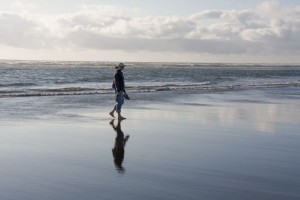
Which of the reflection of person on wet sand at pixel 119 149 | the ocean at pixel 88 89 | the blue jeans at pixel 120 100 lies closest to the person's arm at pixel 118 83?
the blue jeans at pixel 120 100

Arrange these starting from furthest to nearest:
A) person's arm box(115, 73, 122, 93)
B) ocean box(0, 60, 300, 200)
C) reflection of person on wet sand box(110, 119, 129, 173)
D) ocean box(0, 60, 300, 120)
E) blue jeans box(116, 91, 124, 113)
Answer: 1. ocean box(0, 60, 300, 120)
2. person's arm box(115, 73, 122, 93)
3. blue jeans box(116, 91, 124, 113)
4. reflection of person on wet sand box(110, 119, 129, 173)
5. ocean box(0, 60, 300, 200)

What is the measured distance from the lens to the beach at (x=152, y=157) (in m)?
6.73

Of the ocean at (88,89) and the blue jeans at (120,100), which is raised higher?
the blue jeans at (120,100)

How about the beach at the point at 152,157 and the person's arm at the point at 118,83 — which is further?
the person's arm at the point at 118,83

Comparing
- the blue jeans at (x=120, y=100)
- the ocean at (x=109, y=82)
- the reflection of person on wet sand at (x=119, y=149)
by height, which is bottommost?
the ocean at (x=109, y=82)

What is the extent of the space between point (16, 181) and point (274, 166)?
4311 mm

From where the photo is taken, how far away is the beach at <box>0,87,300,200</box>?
6.73m

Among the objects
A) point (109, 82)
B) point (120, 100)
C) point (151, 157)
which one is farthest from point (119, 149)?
point (109, 82)

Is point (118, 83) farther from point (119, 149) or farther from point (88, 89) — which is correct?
point (88, 89)

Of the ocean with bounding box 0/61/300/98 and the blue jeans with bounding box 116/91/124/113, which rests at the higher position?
the blue jeans with bounding box 116/91/124/113

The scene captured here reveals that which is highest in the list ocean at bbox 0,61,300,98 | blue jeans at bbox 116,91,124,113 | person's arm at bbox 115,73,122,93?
person's arm at bbox 115,73,122,93

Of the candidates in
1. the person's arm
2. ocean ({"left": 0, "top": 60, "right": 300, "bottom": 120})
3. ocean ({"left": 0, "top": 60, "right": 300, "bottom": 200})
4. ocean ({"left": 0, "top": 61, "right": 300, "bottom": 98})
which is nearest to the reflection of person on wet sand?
ocean ({"left": 0, "top": 60, "right": 300, "bottom": 200})

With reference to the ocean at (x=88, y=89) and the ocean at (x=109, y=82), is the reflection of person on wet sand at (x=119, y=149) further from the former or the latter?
the ocean at (x=109, y=82)

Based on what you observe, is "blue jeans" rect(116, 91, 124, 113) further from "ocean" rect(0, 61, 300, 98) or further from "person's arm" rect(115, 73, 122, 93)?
"ocean" rect(0, 61, 300, 98)
